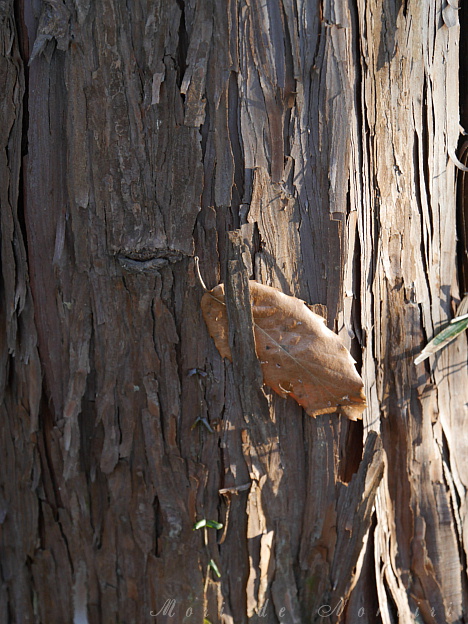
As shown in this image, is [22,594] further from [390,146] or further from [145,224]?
[390,146]

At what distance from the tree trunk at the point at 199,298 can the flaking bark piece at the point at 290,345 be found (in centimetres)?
2

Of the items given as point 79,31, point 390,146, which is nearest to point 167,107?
point 79,31

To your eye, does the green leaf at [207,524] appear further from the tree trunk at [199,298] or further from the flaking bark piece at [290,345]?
the flaking bark piece at [290,345]

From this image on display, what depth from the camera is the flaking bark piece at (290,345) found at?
1.16m

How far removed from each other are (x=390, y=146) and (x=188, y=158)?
0.47 m

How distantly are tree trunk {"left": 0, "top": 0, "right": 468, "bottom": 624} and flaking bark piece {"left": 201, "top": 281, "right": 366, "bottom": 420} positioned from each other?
0.02 meters

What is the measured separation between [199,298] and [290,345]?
0.71 ft

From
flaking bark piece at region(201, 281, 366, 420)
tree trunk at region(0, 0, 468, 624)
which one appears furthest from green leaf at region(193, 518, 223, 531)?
flaking bark piece at region(201, 281, 366, 420)

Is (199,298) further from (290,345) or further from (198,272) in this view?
(290,345)

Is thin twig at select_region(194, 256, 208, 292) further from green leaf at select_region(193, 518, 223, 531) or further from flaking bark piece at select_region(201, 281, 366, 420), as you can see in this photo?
green leaf at select_region(193, 518, 223, 531)

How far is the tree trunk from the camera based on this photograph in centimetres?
114

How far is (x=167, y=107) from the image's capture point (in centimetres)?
113

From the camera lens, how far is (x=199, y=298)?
45.8 inches

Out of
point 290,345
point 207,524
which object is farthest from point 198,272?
point 207,524
